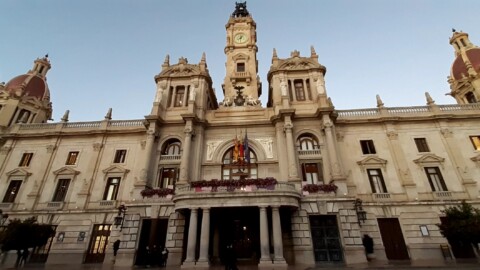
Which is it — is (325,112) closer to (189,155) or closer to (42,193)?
(189,155)

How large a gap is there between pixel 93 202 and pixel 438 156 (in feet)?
115

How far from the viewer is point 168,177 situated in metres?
25.4

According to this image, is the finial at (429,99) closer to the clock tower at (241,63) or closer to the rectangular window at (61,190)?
the clock tower at (241,63)

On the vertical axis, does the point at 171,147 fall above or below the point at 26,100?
below

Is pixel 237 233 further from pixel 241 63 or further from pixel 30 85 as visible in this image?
pixel 30 85

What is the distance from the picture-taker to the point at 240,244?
2145 centimetres

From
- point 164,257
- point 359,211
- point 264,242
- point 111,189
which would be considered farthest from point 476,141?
point 111,189

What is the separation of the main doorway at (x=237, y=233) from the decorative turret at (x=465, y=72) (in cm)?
3351

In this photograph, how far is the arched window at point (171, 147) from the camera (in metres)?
26.8

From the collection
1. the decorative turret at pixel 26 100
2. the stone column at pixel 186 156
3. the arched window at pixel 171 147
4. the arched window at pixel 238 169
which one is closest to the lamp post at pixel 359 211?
the arched window at pixel 238 169

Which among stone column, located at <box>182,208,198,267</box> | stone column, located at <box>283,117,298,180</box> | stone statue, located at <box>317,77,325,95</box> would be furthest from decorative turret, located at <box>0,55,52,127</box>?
stone statue, located at <box>317,77,325,95</box>

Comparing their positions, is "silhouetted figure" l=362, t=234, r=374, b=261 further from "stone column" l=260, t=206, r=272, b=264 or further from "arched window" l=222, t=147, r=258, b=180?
"arched window" l=222, t=147, r=258, b=180

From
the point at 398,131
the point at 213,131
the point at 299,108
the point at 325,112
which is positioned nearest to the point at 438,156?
the point at 398,131

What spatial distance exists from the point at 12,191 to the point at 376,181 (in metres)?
37.9
